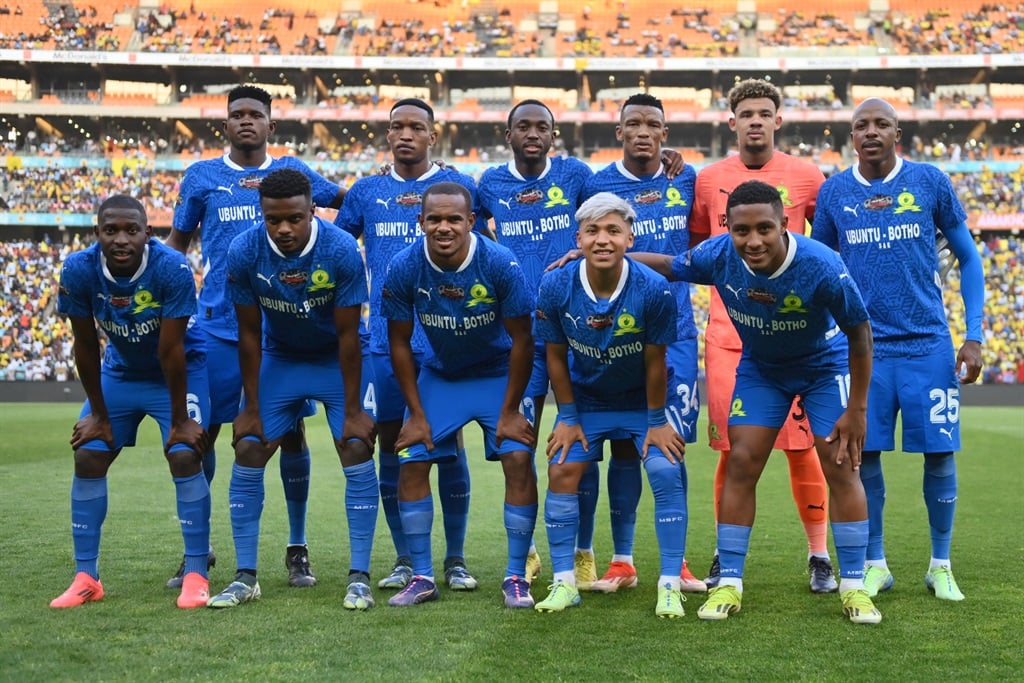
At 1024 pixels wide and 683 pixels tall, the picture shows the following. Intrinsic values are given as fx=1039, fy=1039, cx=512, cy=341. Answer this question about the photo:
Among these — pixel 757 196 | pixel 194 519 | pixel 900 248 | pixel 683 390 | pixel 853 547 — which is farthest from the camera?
pixel 683 390

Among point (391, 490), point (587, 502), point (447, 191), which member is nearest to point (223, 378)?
point (391, 490)

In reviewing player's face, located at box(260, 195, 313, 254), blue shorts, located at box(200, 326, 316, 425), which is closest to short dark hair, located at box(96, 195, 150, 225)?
player's face, located at box(260, 195, 313, 254)

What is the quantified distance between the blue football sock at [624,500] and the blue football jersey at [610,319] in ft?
2.15

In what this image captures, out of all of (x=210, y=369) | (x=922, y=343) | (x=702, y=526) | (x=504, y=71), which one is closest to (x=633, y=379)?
(x=922, y=343)

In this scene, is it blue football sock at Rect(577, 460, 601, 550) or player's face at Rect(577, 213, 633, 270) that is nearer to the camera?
player's face at Rect(577, 213, 633, 270)

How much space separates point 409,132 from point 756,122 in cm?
198

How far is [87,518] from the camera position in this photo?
17.6ft

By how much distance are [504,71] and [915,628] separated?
37174mm

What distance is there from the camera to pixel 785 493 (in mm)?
10586

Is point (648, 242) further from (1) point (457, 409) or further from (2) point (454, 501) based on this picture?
(2) point (454, 501)

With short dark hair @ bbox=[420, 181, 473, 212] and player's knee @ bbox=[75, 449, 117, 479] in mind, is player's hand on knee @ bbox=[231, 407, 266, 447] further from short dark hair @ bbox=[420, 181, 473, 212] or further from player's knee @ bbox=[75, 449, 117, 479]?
short dark hair @ bbox=[420, 181, 473, 212]

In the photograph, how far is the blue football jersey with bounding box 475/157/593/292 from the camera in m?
6.02

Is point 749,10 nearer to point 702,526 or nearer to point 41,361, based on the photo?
point 41,361

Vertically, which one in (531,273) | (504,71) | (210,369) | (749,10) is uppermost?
(749,10)
